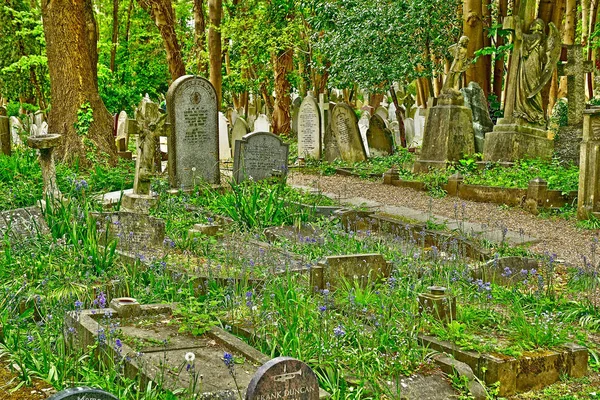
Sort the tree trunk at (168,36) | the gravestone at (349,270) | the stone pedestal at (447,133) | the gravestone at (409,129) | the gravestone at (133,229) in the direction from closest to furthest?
the gravestone at (349,270), the gravestone at (133,229), the stone pedestal at (447,133), the tree trunk at (168,36), the gravestone at (409,129)

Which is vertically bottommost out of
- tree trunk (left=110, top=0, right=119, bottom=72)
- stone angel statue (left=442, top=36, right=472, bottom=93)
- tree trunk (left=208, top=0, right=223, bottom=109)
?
stone angel statue (left=442, top=36, right=472, bottom=93)

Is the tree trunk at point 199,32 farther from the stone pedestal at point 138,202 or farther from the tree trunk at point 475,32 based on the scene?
the stone pedestal at point 138,202

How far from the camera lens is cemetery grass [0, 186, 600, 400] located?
459 cm

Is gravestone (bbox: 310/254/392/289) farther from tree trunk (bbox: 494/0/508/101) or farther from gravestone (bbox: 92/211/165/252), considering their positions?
tree trunk (bbox: 494/0/508/101)

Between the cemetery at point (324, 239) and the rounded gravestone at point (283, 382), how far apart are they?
0.01 meters

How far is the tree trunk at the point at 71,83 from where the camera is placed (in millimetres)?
14516

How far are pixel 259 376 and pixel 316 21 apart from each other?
19.7 m

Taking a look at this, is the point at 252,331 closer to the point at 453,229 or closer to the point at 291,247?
the point at 291,247

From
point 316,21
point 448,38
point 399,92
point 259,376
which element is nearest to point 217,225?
point 259,376

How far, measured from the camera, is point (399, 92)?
3481cm

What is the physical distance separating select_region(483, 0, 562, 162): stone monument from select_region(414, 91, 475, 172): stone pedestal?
48 cm

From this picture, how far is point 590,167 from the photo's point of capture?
35.3 ft

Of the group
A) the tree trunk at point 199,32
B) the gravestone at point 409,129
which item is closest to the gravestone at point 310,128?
the gravestone at point 409,129

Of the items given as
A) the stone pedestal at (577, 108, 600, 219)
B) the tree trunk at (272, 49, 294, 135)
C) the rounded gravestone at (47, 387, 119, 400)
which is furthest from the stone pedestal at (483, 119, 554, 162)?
the rounded gravestone at (47, 387, 119, 400)
